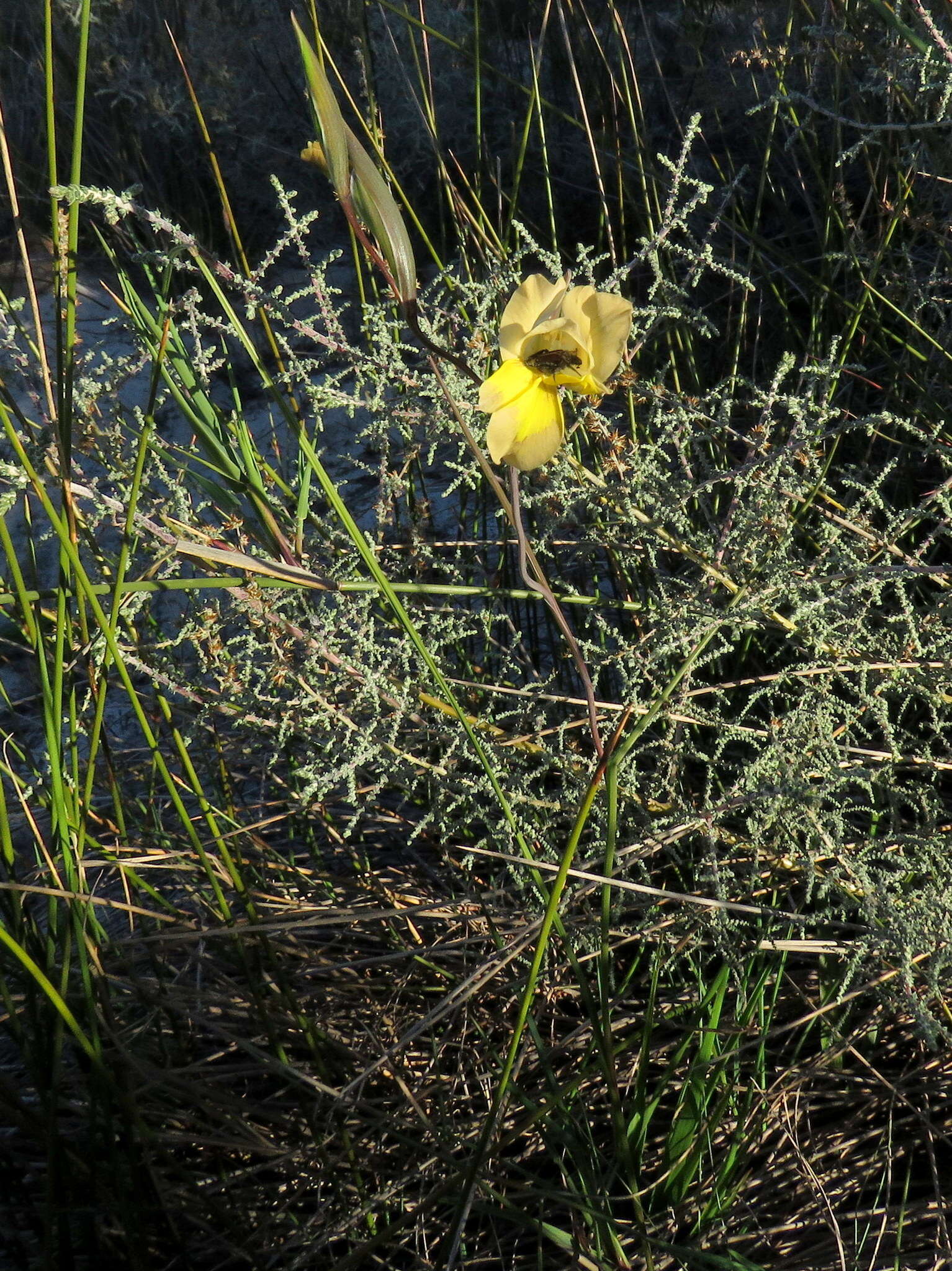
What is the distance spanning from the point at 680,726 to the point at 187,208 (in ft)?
6.89

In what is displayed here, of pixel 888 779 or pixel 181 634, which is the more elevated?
pixel 181 634

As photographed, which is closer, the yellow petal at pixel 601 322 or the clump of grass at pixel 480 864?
the yellow petal at pixel 601 322

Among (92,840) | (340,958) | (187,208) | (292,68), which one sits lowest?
(340,958)

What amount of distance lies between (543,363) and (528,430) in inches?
1.5

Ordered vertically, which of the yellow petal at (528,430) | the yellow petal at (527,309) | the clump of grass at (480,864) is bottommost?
the clump of grass at (480,864)

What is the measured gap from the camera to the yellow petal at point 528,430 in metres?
0.56

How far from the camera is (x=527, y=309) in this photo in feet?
1.90

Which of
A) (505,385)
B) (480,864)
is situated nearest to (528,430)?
(505,385)

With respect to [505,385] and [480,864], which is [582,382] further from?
[480,864]

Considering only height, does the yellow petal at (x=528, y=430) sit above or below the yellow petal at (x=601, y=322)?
below

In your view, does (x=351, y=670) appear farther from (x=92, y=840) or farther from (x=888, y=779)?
(x=888, y=779)

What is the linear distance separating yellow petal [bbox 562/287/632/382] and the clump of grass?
85 millimetres

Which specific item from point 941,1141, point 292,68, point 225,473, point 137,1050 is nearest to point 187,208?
point 292,68

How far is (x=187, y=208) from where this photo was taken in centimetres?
249
